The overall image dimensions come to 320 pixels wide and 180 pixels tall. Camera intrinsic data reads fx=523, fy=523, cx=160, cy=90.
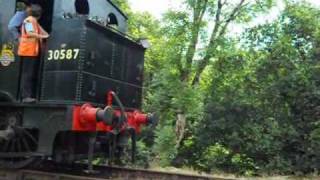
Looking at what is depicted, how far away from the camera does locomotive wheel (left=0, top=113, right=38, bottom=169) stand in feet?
25.6

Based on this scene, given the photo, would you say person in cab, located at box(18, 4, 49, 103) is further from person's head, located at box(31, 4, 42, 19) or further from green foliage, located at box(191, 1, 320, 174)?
green foliage, located at box(191, 1, 320, 174)

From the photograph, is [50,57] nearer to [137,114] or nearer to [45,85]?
[45,85]

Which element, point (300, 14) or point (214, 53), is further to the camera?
point (214, 53)

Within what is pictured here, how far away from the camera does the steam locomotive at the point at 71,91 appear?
7.34 metres

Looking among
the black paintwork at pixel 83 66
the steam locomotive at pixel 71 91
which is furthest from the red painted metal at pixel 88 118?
the black paintwork at pixel 83 66

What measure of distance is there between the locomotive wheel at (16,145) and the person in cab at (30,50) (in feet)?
1.40

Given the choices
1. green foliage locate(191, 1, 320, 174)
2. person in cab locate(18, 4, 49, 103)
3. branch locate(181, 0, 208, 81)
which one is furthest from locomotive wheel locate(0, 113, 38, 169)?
branch locate(181, 0, 208, 81)

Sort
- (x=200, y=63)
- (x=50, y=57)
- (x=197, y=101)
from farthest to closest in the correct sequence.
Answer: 1. (x=200, y=63)
2. (x=197, y=101)
3. (x=50, y=57)

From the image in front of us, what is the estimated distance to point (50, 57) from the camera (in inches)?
299

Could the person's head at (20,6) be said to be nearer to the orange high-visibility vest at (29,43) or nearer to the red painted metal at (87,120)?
the orange high-visibility vest at (29,43)

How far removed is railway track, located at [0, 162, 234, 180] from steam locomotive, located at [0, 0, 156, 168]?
274 mm

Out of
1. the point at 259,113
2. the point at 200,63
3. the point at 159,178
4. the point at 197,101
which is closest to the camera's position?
the point at 159,178

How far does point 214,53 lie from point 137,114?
528cm

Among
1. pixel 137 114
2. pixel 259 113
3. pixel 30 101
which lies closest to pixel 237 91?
pixel 259 113
